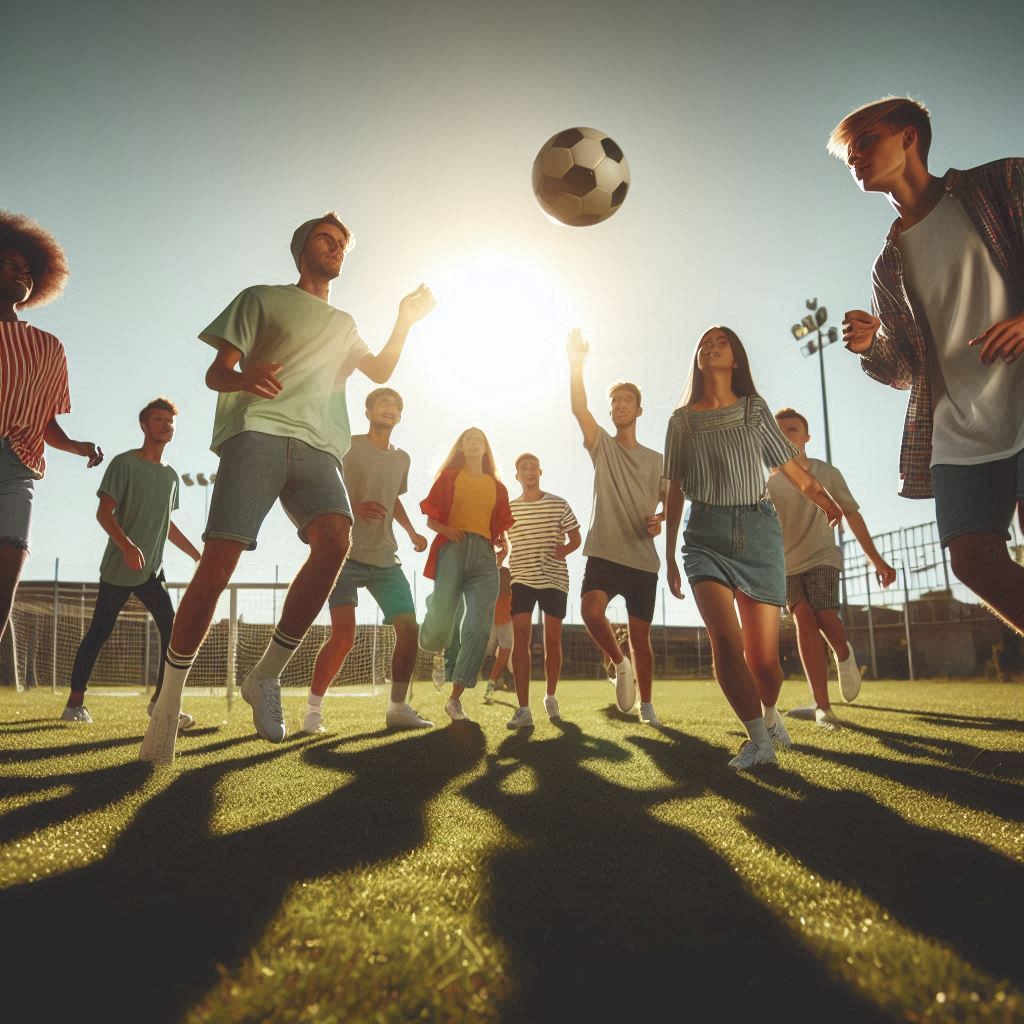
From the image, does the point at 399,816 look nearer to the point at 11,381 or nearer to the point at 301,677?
the point at 11,381

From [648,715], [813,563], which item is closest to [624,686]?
[648,715]

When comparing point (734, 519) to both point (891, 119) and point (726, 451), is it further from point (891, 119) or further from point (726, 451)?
point (891, 119)

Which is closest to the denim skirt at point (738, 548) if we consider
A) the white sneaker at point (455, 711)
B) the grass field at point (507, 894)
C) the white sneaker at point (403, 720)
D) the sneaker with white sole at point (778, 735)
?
the sneaker with white sole at point (778, 735)

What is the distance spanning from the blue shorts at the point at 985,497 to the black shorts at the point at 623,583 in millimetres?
4026

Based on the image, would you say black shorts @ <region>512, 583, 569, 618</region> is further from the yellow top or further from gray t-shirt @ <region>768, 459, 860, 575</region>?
gray t-shirt @ <region>768, 459, 860, 575</region>

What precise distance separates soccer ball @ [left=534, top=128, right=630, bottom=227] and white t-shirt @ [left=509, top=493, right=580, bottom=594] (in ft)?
9.33

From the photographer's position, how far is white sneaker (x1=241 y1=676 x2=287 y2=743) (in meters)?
3.68

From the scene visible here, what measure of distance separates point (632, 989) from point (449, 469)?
579 centimetres

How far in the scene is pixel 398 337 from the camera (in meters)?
4.20

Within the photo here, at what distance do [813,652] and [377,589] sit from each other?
12.0ft

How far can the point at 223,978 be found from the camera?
4.05ft

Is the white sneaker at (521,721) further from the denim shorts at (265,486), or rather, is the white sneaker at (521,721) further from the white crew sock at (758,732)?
the denim shorts at (265,486)

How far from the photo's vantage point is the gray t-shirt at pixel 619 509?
6.68 m

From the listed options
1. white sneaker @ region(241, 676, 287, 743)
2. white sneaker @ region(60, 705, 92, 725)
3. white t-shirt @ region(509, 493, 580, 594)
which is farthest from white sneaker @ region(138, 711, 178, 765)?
white t-shirt @ region(509, 493, 580, 594)
